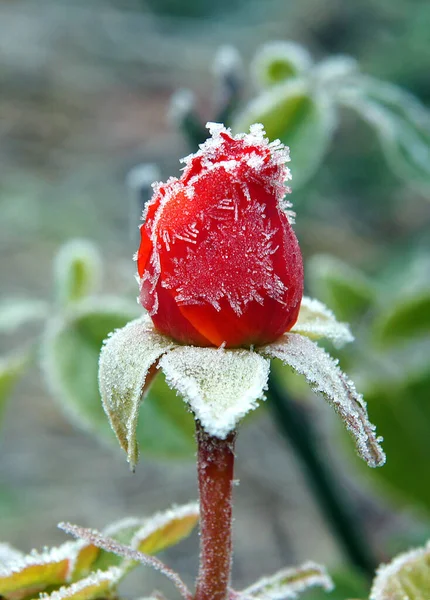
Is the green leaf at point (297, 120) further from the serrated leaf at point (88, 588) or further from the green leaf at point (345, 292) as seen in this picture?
the serrated leaf at point (88, 588)

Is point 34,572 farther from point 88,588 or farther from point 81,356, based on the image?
point 81,356

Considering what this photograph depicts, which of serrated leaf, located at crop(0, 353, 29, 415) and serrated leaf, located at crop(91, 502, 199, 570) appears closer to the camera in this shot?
serrated leaf, located at crop(91, 502, 199, 570)

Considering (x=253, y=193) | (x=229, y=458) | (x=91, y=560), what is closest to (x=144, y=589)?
(x=91, y=560)

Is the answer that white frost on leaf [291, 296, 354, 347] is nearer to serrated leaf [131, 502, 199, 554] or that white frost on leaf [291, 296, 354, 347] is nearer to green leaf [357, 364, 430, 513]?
serrated leaf [131, 502, 199, 554]

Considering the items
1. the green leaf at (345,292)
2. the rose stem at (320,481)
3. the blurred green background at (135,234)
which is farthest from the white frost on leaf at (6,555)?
the green leaf at (345,292)

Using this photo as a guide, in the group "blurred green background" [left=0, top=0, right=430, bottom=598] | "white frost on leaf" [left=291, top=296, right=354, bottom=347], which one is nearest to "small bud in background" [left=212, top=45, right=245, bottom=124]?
"blurred green background" [left=0, top=0, right=430, bottom=598]

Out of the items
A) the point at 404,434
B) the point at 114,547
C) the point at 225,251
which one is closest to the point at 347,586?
the point at 404,434
